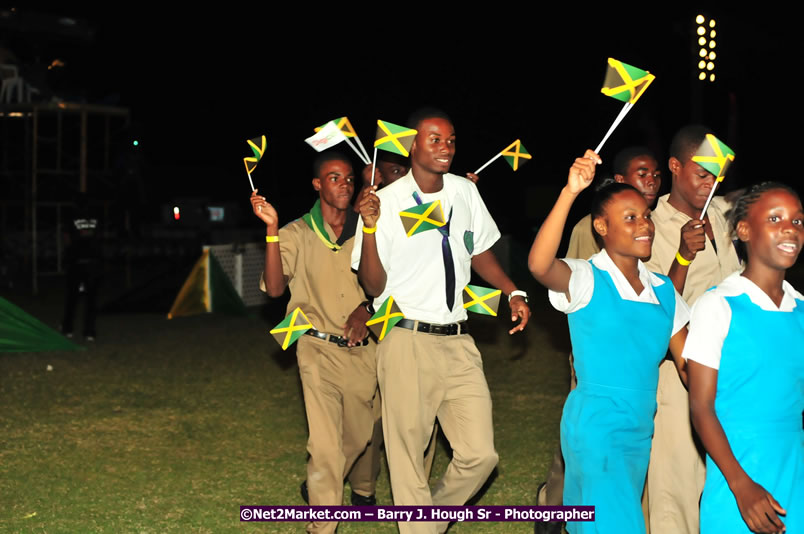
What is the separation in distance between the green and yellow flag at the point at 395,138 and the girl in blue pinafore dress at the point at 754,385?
2.15 meters

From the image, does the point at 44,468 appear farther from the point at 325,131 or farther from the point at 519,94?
the point at 519,94

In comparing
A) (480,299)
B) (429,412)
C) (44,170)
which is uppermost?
(44,170)

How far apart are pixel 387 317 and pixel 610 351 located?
4.64 feet

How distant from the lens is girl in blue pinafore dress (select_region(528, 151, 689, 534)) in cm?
398

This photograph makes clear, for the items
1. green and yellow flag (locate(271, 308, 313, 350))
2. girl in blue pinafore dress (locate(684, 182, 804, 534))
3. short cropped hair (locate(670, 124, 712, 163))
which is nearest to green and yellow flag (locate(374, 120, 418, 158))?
green and yellow flag (locate(271, 308, 313, 350))

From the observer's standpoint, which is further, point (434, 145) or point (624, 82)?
point (434, 145)

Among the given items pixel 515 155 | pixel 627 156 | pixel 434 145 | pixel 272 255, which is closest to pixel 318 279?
pixel 272 255

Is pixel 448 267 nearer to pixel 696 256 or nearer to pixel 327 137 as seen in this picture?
pixel 327 137

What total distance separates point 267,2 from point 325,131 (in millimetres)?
29437

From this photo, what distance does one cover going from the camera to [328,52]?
33.4 m

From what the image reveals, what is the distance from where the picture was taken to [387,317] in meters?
5.16

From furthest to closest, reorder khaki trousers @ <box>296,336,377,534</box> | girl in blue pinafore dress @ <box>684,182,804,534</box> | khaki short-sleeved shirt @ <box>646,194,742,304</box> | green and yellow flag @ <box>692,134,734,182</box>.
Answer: khaki trousers @ <box>296,336,377,534</box> < khaki short-sleeved shirt @ <box>646,194,742,304</box> < green and yellow flag @ <box>692,134,734,182</box> < girl in blue pinafore dress @ <box>684,182,804,534</box>

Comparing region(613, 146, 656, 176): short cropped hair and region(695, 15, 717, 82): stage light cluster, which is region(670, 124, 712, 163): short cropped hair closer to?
region(613, 146, 656, 176): short cropped hair

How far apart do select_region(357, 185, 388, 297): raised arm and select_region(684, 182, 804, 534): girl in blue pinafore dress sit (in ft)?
6.44
